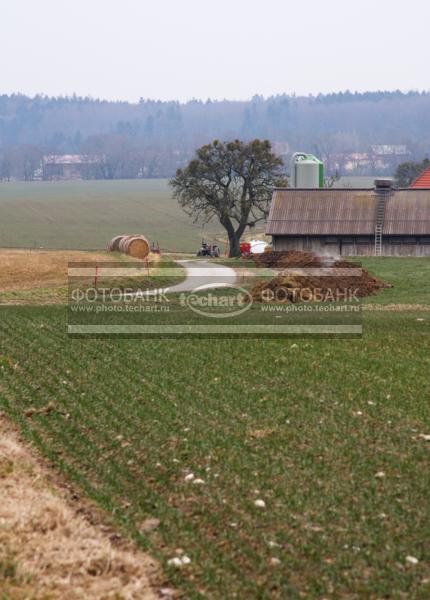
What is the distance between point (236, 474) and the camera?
46.0 ft

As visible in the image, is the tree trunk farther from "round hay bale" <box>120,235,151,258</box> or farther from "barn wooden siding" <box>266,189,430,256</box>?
"round hay bale" <box>120,235,151,258</box>

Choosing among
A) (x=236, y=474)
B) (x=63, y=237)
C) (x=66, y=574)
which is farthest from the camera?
(x=63, y=237)

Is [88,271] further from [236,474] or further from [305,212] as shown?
[236,474]

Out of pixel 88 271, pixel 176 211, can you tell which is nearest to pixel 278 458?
pixel 88 271

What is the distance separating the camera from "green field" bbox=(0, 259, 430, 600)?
11031 millimetres

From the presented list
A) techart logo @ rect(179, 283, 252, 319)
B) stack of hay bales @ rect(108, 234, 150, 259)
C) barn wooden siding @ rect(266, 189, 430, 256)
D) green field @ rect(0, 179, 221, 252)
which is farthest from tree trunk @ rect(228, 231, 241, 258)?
techart logo @ rect(179, 283, 252, 319)

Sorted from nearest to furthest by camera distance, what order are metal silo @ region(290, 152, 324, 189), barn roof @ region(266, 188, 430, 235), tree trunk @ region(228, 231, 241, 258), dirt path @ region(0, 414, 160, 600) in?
dirt path @ region(0, 414, 160, 600), barn roof @ region(266, 188, 430, 235), tree trunk @ region(228, 231, 241, 258), metal silo @ region(290, 152, 324, 189)

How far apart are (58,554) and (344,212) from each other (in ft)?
185

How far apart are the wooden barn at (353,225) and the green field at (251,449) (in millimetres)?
38383

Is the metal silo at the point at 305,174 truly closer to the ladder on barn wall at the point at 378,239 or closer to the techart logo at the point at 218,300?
the ladder on barn wall at the point at 378,239

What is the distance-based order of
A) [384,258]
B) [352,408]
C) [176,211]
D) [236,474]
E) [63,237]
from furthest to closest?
[176,211] → [63,237] → [384,258] → [352,408] → [236,474]

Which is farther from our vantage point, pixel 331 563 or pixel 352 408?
pixel 352 408

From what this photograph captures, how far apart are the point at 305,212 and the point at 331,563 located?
55231mm

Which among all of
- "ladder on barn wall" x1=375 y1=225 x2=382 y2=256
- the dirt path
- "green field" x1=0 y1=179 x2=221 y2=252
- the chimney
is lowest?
"green field" x1=0 y1=179 x2=221 y2=252
